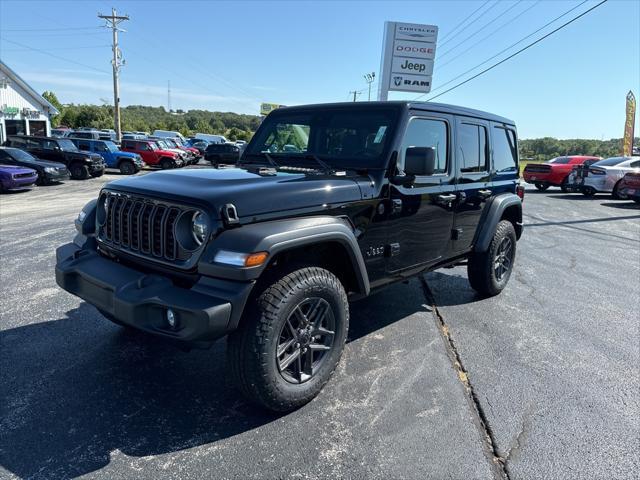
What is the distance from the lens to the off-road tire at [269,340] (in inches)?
105

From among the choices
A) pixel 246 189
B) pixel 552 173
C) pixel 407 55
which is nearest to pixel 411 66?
pixel 407 55

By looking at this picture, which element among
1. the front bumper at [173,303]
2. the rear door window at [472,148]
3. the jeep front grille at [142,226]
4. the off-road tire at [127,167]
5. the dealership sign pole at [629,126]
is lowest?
the off-road tire at [127,167]

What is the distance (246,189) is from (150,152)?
83.3ft

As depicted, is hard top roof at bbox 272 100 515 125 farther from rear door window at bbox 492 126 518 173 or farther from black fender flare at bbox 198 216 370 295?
black fender flare at bbox 198 216 370 295

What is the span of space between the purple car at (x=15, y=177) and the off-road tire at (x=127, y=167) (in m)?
8.20

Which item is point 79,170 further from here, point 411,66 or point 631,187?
point 631,187

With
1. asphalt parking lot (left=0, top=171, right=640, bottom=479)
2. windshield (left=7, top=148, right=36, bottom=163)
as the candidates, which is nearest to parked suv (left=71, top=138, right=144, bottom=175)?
windshield (left=7, top=148, right=36, bottom=163)

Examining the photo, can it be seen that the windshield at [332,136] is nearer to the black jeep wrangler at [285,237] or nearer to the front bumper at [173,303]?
the black jeep wrangler at [285,237]

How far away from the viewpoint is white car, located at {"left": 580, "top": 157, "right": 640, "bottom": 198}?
17156 millimetres

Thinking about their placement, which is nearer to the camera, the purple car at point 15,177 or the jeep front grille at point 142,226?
the jeep front grille at point 142,226

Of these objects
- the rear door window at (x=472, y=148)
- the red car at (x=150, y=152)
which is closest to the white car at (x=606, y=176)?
the rear door window at (x=472, y=148)

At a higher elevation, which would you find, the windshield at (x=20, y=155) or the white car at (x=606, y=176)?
the white car at (x=606, y=176)

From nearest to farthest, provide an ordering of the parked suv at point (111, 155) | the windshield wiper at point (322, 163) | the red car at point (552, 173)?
the windshield wiper at point (322, 163)
the red car at point (552, 173)
the parked suv at point (111, 155)

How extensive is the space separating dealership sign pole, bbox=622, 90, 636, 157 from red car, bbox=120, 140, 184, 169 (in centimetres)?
2836
